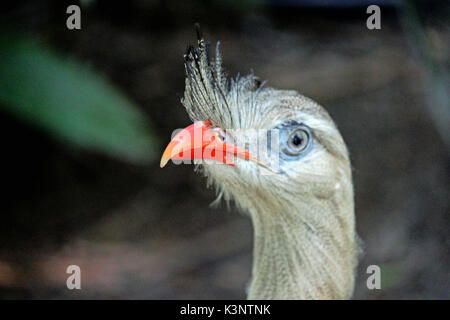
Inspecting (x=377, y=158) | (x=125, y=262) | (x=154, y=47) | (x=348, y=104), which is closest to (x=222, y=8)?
(x=154, y=47)

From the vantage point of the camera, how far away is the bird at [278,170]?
74.0 inches

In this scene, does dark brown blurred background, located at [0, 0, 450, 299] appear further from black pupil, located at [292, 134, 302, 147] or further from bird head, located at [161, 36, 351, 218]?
black pupil, located at [292, 134, 302, 147]

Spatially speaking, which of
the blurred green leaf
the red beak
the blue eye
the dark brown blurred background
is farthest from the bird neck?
the dark brown blurred background

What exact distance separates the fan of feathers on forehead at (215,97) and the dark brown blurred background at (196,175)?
1.53 metres

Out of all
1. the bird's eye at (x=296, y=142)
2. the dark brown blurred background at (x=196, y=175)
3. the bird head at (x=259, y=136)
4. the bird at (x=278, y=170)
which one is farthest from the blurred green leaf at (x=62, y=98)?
the bird's eye at (x=296, y=142)

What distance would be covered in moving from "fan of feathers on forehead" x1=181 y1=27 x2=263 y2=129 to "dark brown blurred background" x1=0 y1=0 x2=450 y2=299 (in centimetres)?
153

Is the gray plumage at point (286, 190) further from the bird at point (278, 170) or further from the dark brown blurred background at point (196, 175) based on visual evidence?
the dark brown blurred background at point (196, 175)

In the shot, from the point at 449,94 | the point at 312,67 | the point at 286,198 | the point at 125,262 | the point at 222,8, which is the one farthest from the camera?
the point at 312,67

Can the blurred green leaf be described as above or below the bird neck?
above

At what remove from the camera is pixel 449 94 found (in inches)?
Result: 122

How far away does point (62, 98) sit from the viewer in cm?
271

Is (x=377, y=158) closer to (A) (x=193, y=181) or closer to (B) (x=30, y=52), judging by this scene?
(A) (x=193, y=181)

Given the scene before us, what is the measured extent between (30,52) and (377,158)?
2.46 meters

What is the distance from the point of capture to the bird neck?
208cm
